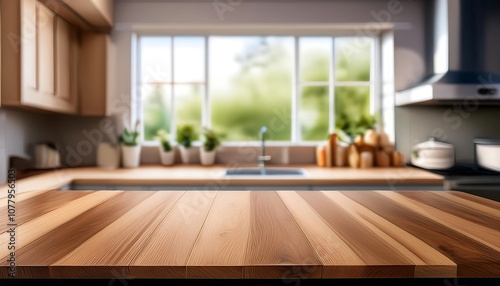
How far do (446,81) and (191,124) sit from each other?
2020 millimetres

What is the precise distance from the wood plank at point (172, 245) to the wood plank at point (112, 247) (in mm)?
21

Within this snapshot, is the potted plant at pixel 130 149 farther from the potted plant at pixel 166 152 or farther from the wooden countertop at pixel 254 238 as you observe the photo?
the wooden countertop at pixel 254 238

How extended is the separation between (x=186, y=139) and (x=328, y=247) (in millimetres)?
2431

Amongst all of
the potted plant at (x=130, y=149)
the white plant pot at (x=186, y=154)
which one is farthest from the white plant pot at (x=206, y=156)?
the potted plant at (x=130, y=149)

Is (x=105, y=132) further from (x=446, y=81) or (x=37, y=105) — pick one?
(x=446, y=81)

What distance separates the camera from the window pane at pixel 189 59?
3221 millimetres

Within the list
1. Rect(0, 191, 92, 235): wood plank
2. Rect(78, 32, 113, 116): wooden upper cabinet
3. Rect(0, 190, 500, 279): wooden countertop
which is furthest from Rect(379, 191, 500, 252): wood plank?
Rect(78, 32, 113, 116): wooden upper cabinet

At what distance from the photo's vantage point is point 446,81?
266cm

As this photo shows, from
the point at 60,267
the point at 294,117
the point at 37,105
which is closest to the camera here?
the point at 60,267

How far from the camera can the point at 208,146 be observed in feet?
10.0

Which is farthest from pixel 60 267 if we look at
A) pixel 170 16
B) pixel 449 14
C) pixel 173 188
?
pixel 449 14

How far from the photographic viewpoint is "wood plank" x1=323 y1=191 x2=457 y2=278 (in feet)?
2.19

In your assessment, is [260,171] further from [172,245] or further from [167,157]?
[172,245]

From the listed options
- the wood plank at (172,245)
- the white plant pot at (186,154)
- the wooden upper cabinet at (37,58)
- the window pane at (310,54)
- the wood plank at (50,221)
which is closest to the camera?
the wood plank at (172,245)
